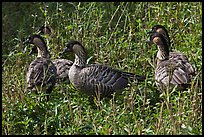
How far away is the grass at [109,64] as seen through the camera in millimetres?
6590

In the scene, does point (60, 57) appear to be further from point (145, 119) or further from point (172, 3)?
point (145, 119)

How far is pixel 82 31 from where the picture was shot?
33.0 ft

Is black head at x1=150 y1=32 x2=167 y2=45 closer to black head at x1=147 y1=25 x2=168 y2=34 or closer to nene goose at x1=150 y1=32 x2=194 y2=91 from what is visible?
nene goose at x1=150 y1=32 x2=194 y2=91

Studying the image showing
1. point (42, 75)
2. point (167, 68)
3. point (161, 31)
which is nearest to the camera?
point (167, 68)

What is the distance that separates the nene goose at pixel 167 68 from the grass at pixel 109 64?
150 mm

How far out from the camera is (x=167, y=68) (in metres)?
8.00

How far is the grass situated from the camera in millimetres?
6590

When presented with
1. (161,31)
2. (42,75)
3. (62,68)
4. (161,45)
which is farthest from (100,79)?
(161,31)

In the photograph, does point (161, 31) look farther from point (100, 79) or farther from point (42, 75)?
point (42, 75)

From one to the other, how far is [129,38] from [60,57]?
1072mm

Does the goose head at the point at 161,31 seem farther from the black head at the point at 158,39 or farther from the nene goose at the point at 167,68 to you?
the black head at the point at 158,39

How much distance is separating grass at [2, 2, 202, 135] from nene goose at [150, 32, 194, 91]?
0.15 meters

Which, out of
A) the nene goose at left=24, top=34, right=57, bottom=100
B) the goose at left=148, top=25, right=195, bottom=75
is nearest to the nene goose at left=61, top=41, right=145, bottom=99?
the nene goose at left=24, top=34, right=57, bottom=100

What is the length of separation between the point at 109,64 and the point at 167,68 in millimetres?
1436
